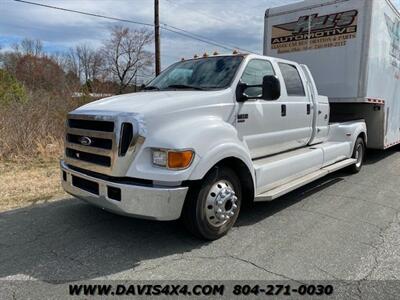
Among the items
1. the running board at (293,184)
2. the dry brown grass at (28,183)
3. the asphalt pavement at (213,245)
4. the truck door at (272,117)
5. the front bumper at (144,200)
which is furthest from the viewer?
the dry brown grass at (28,183)

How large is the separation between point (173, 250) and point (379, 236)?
7.90 feet

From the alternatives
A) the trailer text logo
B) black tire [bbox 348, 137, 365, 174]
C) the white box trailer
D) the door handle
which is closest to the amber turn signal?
the door handle

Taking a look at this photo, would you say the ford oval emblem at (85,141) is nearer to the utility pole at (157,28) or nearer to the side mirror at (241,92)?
the side mirror at (241,92)

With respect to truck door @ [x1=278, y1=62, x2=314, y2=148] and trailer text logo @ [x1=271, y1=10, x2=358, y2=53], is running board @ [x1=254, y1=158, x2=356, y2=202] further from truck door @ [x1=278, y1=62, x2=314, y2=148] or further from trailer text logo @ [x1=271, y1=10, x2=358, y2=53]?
trailer text logo @ [x1=271, y1=10, x2=358, y2=53]

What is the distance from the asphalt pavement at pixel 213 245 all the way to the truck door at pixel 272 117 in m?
0.93

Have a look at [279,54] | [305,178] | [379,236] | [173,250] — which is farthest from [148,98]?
[279,54]

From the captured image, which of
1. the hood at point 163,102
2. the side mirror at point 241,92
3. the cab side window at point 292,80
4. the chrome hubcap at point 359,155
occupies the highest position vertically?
the cab side window at point 292,80

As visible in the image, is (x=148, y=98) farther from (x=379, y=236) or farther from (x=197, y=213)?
(x=379, y=236)

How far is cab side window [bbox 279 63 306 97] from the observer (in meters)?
5.93

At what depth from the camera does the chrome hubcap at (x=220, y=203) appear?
416 cm

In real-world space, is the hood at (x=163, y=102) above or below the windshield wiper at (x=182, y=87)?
below

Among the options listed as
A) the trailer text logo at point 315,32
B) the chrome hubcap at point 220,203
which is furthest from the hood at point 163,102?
the trailer text logo at point 315,32

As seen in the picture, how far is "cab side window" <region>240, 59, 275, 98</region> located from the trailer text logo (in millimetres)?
3273

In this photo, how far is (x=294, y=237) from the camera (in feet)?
14.5
